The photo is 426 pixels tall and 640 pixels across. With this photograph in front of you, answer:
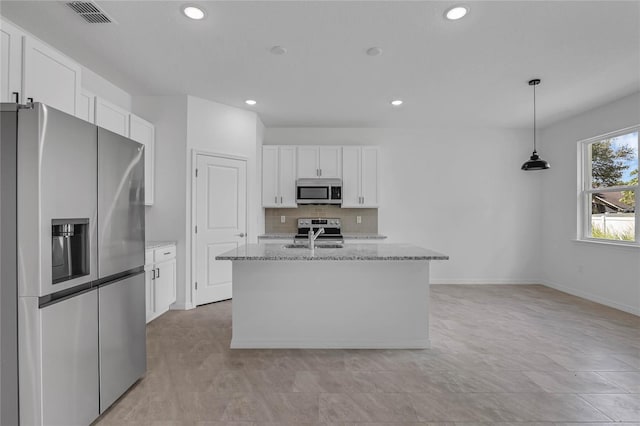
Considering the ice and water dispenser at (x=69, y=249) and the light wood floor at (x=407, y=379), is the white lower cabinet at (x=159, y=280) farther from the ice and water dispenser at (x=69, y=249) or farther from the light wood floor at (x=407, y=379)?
the ice and water dispenser at (x=69, y=249)

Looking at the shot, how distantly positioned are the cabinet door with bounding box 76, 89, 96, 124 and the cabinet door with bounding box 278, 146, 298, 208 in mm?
2581

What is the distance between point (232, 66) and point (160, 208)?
2000mm

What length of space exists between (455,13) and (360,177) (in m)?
3.01

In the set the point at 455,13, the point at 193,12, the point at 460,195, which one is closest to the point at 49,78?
the point at 193,12

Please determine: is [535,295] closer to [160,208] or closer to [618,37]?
[618,37]

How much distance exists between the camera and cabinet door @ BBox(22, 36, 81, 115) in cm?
204

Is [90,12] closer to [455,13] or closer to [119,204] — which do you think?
[119,204]

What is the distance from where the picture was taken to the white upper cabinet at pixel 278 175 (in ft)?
16.8

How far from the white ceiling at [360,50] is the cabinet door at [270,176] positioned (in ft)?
2.96

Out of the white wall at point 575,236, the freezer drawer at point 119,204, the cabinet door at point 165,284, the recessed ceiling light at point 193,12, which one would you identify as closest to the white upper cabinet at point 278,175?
the cabinet door at point 165,284

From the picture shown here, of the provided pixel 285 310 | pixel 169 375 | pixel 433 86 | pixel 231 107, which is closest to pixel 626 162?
pixel 433 86

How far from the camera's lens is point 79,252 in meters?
1.71

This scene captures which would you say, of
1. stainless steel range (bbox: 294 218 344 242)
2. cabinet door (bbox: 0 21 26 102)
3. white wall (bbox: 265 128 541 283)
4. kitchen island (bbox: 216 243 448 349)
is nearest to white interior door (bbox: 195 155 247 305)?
stainless steel range (bbox: 294 218 344 242)

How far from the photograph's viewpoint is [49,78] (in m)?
2.19
